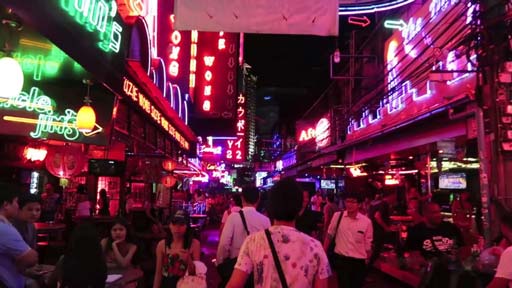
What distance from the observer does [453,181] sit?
Result: 54.3ft

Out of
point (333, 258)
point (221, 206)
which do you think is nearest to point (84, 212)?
point (333, 258)

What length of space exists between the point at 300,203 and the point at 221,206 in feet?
96.6

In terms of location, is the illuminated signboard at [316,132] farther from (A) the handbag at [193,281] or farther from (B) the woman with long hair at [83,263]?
(B) the woman with long hair at [83,263]

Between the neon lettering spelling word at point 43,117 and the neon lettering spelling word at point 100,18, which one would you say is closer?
the neon lettering spelling word at point 100,18

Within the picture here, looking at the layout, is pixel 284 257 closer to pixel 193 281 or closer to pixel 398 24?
pixel 193 281

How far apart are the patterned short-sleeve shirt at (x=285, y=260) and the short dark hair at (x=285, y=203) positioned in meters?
0.11

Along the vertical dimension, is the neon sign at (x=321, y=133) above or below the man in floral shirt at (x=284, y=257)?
above

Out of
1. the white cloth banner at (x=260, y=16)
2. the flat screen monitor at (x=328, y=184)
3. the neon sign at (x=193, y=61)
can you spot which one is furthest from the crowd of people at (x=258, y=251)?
the flat screen monitor at (x=328, y=184)

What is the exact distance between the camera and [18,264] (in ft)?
14.7

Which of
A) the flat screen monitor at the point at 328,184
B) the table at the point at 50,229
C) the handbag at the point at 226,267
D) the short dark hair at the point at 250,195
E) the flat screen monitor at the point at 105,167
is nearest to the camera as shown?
the handbag at the point at 226,267

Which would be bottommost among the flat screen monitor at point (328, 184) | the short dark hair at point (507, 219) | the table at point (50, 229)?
the table at point (50, 229)

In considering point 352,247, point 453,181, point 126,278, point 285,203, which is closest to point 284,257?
point 285,203

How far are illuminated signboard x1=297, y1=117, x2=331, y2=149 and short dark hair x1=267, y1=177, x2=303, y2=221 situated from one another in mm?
21313

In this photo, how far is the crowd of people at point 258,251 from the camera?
331cm
